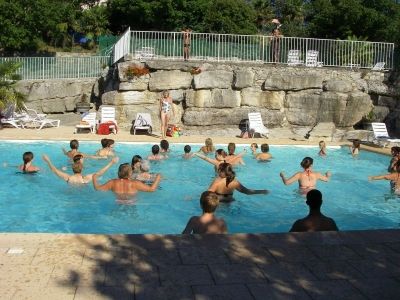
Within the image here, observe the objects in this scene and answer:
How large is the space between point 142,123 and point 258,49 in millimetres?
5741

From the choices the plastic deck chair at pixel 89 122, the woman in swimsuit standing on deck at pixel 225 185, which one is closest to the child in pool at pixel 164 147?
the woman in swimsuit standing on deck at pixel 225 185

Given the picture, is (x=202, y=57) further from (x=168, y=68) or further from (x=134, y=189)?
(x=134, y=189)

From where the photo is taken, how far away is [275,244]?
5.10 meters

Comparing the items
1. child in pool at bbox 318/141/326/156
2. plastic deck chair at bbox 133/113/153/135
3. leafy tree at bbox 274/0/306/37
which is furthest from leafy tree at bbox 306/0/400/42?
plastic deck chair at bbox 133/113/153/135

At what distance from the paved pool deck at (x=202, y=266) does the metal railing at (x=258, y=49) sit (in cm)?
1493

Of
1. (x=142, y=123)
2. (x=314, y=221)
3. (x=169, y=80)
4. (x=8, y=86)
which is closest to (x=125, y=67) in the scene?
(x=169, y=80)

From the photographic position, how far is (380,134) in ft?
56.5

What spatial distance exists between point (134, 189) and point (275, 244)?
157 inches

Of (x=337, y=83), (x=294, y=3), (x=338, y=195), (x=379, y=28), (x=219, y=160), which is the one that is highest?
(x=294, y=3)

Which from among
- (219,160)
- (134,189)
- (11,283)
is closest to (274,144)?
(219,160)

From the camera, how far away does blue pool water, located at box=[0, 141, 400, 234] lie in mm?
8305

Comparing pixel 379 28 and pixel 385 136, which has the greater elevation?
pixel 379 28

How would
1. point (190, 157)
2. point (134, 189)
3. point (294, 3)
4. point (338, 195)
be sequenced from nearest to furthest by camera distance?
1. point (134, 189)
2. point (338, 195)
3. point (190, 157)
4. point (294, 3)

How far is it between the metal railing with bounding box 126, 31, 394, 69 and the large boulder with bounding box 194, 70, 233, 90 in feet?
4.53
